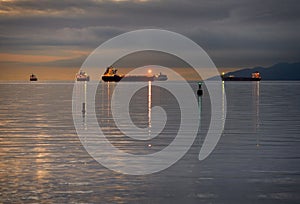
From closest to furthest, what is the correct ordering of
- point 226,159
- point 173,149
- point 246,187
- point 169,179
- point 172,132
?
point 246,187 < point 169,179 < point 226,159 < point 173,149 < point 172,132

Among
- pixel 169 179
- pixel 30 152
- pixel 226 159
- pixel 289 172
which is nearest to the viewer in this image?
pixel 169 179

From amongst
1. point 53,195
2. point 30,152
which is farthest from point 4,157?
point 53,195

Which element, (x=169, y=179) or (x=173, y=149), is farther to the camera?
(x=173, y=149)

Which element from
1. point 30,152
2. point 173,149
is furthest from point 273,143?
point 30,152

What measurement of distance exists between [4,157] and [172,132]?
41.9 feet

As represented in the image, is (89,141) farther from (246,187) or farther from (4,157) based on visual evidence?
(246,187)

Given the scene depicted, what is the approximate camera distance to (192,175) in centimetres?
1770

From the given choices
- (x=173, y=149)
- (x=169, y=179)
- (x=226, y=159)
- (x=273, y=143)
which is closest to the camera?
(x=169, y=179)

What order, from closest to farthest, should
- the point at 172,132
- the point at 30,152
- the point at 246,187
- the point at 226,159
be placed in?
the point at 246,187 < the point at 226,159 < the point at 30,152 < the point at 172,132

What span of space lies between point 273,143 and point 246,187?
1102 centimetres

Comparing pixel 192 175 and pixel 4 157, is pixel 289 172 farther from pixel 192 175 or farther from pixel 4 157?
pixel 4 157

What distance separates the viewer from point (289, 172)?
18.2 meters

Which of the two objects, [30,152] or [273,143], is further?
[273,143]

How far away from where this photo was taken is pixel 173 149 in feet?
79.2
